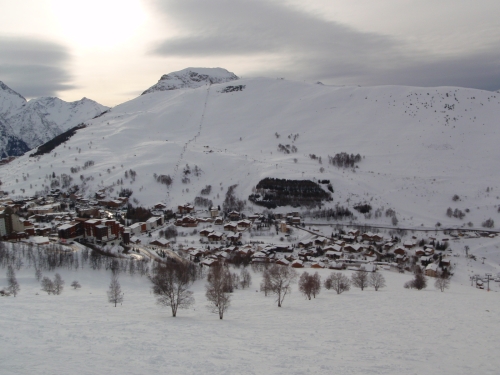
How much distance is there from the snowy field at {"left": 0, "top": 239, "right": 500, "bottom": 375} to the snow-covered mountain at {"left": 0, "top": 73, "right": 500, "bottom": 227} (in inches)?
1843

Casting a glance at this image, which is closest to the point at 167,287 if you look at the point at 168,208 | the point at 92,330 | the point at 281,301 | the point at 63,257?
the point at 92,330

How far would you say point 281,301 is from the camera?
2667 cm

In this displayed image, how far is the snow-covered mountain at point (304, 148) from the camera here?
261ft

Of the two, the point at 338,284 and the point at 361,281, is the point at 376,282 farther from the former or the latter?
the point at 338,284

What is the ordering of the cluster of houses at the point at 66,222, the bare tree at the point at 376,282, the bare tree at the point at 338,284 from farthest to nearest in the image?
1. the cluster of houses at the point at 66,222
2. the bare tree at the point at 376,282
3. the bare tree at the point at 338,284

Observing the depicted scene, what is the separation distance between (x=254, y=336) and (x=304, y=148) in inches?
3714

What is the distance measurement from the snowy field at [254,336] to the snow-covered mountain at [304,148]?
4680 centimetres

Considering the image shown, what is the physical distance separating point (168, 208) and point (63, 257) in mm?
39812

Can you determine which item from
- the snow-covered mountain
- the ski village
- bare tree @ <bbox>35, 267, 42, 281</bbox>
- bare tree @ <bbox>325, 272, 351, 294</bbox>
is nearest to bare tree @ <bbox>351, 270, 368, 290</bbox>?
the ski village

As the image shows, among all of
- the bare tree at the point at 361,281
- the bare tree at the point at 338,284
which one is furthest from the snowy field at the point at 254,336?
the bare tree at the point at 361,281

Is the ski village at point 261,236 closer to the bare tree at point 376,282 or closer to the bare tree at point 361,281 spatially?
the bare tree at point 361,281

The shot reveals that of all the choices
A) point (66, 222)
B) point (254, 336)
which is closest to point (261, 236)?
point (66, 222)

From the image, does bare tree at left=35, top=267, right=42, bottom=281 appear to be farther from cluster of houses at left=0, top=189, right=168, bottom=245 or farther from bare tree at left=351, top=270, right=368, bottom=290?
bare tree at left=351, top=270, right=368, bottom=290

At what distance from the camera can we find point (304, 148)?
108938 millimetres
